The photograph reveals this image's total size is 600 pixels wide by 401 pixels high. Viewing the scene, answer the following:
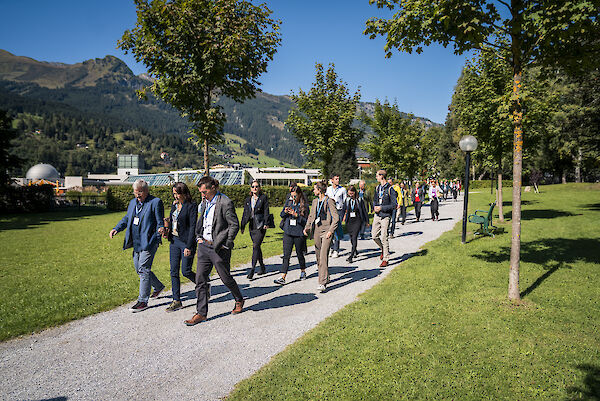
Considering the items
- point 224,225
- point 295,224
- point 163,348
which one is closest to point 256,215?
point 295,224

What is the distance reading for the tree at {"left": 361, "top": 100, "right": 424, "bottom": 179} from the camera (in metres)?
28.1

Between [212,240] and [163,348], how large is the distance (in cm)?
164

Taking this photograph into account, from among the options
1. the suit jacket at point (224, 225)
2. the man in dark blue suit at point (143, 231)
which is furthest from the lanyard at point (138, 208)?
the suit jacket at point (224, 225)

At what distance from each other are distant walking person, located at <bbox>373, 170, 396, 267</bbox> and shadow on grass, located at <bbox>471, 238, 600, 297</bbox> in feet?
8.01

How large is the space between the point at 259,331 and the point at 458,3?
572 centimetres

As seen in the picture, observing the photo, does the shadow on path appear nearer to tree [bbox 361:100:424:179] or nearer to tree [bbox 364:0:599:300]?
tree [bbox 364:0:599:300]

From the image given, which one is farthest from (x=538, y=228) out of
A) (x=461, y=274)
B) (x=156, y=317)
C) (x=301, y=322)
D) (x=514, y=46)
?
(x=156, y=317)

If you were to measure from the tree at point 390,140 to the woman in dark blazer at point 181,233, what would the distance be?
24118 millimetres

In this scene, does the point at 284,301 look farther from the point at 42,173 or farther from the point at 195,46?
the point at 42,173

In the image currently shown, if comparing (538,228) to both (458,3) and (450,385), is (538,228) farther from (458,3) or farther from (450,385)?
(450,385)

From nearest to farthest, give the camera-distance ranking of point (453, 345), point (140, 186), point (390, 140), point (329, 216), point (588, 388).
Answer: point (588, 388)
point (453, 345)
point (140, 186)
point (329, 216)
point (390, 140)

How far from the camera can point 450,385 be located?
3363mm

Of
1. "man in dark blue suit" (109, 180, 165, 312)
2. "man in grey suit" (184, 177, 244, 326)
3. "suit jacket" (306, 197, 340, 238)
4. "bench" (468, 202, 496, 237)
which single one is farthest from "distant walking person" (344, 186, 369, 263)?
"man in dark blue suit" (109, 180, 165, 312)

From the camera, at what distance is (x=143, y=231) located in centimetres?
564
